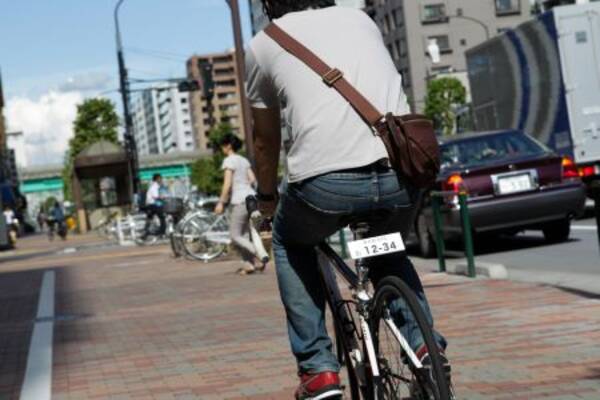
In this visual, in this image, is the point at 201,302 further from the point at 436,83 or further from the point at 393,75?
the point at 436,83

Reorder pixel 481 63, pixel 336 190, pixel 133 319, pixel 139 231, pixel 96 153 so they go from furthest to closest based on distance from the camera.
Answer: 1. pixel 96 153
2. pixel 139 231
3. pixel 481 63
4. pixel 133 319
5. pixel 336 190

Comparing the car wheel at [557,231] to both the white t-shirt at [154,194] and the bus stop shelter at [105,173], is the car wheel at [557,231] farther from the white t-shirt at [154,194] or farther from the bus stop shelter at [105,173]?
the bus stop shelter at [105,173]

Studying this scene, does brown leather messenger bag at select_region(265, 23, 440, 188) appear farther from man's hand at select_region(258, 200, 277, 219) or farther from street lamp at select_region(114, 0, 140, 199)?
street lamp at select_region(114, 0, 140, 199)

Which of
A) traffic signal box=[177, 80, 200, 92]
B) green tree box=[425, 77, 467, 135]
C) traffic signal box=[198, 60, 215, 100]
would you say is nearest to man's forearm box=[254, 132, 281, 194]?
traffic signal box=[198, 60, 215, 100]

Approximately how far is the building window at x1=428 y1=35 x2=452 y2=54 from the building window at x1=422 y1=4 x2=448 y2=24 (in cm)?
157

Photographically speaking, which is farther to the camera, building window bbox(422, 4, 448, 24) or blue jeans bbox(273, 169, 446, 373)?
building window bbox(422, 4, 448, 24)

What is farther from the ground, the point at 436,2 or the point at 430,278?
the point at 436,2

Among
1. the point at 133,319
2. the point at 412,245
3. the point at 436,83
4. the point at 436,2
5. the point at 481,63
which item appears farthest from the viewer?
the point at 436,2

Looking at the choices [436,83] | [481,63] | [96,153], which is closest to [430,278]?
[481,63]

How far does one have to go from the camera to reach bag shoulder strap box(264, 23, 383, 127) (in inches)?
150

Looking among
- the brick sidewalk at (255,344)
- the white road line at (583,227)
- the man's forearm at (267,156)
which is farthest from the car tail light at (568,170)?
the man's forearm at (267,156)

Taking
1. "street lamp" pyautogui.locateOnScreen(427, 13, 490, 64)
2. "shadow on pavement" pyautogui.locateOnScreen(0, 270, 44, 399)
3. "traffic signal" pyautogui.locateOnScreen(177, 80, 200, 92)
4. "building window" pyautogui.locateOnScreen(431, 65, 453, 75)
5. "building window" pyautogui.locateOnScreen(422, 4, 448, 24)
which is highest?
"building window" pyautogui.locateOnScreen(422, 4, 448, 24)

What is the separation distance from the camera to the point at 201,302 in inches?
452

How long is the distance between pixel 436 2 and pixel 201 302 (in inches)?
3277
